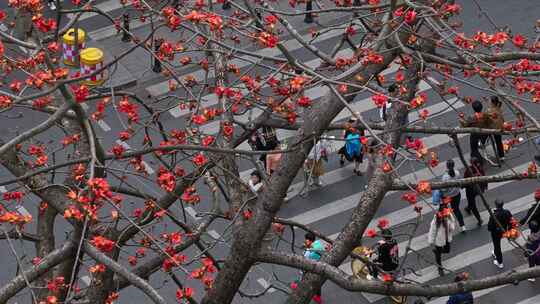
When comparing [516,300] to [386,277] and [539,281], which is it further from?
[386,277]

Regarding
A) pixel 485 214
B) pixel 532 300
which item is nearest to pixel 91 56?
pixel 485 214

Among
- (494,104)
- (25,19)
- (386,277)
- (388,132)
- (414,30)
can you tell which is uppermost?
(494,104)

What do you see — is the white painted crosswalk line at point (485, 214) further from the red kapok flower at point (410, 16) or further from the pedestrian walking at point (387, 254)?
the red kapok flower at point (410, 16)

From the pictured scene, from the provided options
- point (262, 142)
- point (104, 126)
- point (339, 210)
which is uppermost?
point (104, 126)

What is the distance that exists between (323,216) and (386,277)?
1063cm

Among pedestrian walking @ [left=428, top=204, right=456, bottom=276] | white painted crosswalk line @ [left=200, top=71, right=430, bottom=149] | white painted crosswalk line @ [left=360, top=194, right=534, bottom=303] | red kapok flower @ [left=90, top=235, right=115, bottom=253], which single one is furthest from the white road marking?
red kapok flower @ [left=90, top=235, right=115, bottom=253]

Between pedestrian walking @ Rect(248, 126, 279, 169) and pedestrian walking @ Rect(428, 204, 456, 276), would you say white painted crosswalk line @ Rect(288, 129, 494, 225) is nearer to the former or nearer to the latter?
pedestrian walking @ Rect(248, 126, 279, 169)

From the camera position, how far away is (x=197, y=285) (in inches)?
705

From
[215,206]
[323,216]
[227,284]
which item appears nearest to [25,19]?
[215,206]

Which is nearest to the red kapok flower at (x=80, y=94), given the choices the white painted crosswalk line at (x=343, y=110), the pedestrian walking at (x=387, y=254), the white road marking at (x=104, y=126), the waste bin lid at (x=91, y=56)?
the pedestrian walking at (x=387, y=254)

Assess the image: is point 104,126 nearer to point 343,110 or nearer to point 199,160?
point 343,110

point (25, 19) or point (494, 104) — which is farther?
point (494, 104)

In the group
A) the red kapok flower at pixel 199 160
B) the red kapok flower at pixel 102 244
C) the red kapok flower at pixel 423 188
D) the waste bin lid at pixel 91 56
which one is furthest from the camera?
the waste bin lid at pixel 91 56

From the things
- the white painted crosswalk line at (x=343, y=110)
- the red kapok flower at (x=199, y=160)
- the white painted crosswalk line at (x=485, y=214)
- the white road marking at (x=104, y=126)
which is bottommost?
the red kapok flower at (x=199, y=160)
